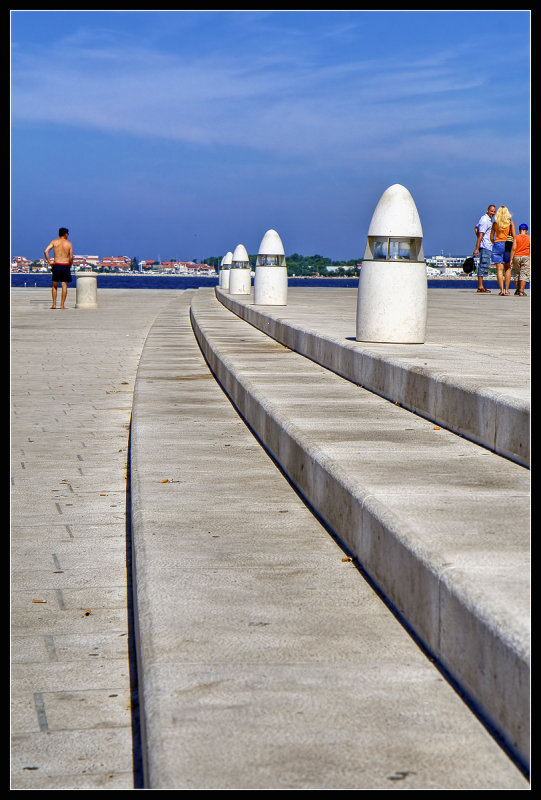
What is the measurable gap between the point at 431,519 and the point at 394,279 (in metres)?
5.58

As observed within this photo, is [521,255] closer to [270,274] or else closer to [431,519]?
[270,274]

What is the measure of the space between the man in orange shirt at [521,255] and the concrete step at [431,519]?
15746 millimetres

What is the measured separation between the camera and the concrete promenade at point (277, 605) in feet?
7.05

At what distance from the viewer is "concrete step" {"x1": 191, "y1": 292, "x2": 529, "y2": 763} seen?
230 cm

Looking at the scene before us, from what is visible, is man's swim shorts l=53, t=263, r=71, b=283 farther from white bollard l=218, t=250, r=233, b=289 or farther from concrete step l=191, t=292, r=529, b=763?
concrete step l=191, t=292, r=529, b=763

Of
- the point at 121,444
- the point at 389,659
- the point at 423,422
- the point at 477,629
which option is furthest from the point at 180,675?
the point at 121,444

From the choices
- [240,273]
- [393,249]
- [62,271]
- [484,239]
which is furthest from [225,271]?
[393,249]

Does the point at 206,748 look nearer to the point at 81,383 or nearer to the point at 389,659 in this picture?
the point at 389,659

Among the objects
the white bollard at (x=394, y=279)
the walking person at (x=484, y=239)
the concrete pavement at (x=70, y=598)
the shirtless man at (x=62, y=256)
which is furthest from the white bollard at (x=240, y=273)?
the white bollard at (x=394, y=279)

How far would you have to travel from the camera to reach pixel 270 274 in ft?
57.8

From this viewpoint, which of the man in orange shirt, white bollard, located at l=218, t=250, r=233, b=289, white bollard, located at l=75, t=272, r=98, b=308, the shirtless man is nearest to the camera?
the man in orange shirt

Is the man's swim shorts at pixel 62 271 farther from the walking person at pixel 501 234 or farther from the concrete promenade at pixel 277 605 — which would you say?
the concrete promenade at pixel 277 605

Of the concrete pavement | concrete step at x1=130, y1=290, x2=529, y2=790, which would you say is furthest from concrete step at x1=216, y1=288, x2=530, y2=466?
the concrete pavement

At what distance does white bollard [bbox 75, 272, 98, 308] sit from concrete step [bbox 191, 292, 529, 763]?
20.8 m
